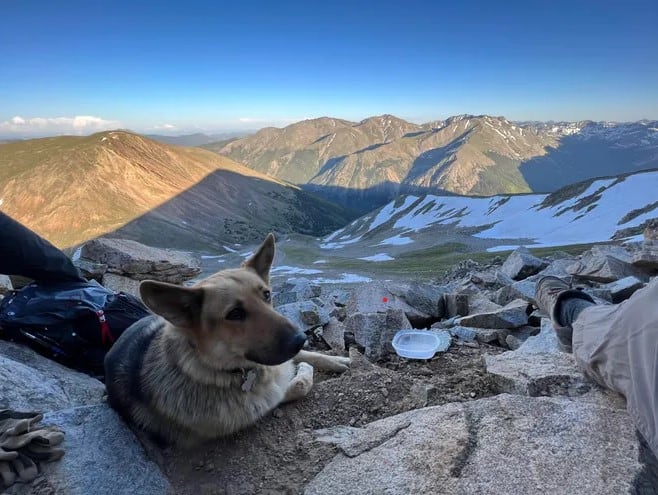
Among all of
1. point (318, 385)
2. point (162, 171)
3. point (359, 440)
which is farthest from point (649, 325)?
point (162, 171)

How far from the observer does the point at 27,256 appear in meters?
6.23

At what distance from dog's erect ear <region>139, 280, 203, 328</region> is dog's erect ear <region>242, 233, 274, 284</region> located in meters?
0.94

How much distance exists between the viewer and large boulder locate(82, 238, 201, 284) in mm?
16219

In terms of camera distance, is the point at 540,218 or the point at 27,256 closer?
the point at 27,256

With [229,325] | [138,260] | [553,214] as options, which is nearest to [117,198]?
[553,214]

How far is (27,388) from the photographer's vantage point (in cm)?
467

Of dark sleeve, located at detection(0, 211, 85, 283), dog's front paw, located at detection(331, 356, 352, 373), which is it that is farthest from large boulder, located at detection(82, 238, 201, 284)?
dog's front paw, located at detection(331, 356, 352, 373)

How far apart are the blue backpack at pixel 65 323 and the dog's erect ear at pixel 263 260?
2.56 metres

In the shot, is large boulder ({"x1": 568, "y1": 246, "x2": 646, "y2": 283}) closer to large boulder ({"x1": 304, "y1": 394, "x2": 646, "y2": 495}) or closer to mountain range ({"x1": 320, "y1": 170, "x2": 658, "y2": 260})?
large boulder ({"x1": 304, "y1": 394, "x2": 646, "y2": 495})

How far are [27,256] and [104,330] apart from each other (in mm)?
1589

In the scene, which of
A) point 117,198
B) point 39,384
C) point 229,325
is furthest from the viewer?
point 117,198

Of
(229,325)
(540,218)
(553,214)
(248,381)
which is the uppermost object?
(229,325)

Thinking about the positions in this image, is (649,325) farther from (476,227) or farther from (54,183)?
(54,183)

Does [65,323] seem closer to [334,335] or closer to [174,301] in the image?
[174,301]
